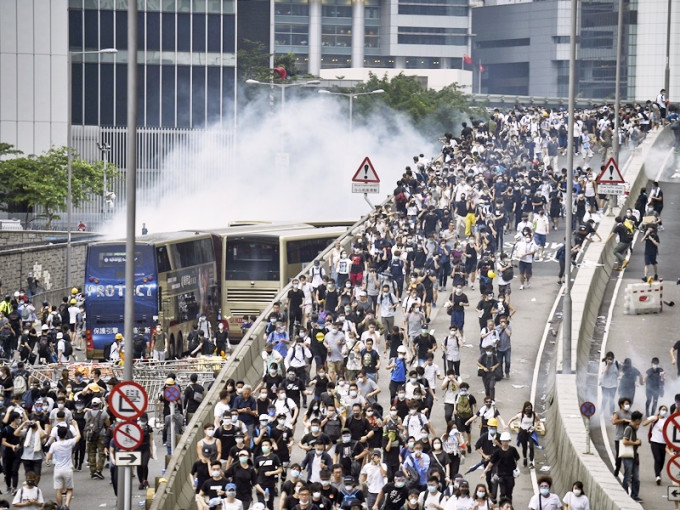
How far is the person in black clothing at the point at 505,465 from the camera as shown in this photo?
1955 centimetres

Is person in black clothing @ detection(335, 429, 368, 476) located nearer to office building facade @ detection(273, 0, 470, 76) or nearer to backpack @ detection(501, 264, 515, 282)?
backpack @ detection(501, 264, 515, 282)

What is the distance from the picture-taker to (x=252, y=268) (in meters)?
40.7

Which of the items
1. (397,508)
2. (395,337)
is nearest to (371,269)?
(395,337)

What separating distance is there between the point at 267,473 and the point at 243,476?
439 mm

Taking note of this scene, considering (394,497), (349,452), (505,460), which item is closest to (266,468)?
(349,452)

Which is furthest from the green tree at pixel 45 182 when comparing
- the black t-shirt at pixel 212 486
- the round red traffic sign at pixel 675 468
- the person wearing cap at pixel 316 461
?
the round red traffic sign at pixel 675 468

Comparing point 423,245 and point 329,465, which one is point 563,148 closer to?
point 423,245

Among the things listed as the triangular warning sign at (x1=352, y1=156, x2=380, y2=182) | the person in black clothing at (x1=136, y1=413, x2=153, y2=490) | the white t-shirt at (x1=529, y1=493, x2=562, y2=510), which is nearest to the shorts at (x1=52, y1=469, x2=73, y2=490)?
the person in black clothing at (x1=136, y1=413, x2=153, y2=490)

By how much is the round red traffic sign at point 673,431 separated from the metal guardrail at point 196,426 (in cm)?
666

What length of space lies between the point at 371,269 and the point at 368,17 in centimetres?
14159

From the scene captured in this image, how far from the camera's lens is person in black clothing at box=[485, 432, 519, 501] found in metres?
19.5

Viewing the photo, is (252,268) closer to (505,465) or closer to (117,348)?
(117,348)

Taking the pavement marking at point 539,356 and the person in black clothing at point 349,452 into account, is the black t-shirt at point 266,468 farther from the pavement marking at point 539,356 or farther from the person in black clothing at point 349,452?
the pavement marking at point 539,356

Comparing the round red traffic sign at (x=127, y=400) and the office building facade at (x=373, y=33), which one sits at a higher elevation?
the office building facade at (x=373, y=33)
